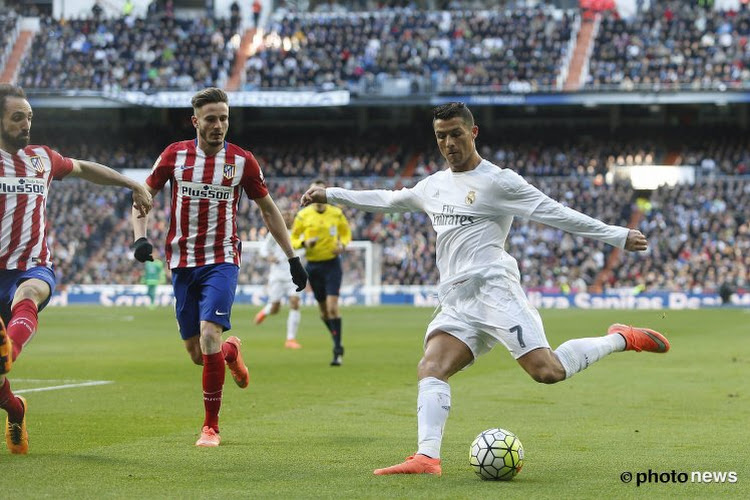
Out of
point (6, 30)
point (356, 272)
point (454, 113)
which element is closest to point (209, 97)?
point (454, 113)

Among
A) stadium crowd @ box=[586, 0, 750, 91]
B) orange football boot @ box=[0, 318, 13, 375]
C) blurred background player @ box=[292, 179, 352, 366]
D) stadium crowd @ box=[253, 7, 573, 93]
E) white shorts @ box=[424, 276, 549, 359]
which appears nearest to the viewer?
orange football boot @ box=[0, 318, 13, 375]

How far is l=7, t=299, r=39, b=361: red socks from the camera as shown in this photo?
23.6ft

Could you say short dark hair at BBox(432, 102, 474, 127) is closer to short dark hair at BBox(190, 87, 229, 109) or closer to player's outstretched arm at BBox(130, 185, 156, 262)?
short dark hair at BBox(190, 87, 229, 109)

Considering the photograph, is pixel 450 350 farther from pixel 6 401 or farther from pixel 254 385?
pixel 254 385

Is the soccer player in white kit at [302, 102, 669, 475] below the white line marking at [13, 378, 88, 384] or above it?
above

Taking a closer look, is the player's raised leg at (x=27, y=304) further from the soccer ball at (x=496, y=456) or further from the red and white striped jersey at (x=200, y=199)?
the soccer ball at (x=496, y=456)

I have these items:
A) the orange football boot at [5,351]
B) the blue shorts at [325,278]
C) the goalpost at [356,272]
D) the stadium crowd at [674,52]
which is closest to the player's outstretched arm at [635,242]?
the orange football boot at [5,351]

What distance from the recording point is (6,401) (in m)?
7.66

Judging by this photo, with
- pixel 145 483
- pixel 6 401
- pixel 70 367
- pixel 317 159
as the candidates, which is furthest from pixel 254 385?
pixel 317 159

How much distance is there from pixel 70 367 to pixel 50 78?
37306 mm

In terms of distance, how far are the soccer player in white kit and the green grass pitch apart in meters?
0.67

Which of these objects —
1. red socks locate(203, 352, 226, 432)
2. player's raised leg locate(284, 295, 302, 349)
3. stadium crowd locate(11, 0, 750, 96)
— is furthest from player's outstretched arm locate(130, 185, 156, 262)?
stadium crowd locate(11, 0, 750, 96)

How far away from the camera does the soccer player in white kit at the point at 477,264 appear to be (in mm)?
7137

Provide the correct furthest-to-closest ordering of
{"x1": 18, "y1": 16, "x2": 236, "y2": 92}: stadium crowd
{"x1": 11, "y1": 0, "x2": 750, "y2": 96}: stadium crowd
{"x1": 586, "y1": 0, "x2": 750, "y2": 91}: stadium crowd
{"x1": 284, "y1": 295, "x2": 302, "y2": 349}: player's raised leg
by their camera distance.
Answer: {"x1": 18, "y1": 16, "x2": 236, "y2": 92}: stadium crowd < {"x1": 11, "y1": 0, "x2": 750, "y2": 96}: stadium crowd < {"x1": 586, "y1": 0, "x2": 750, "y2": 91}: stadium crowd < {"x1": 284, "y1": 295, "x2": 302, "y2": 349}: player's raised leg
